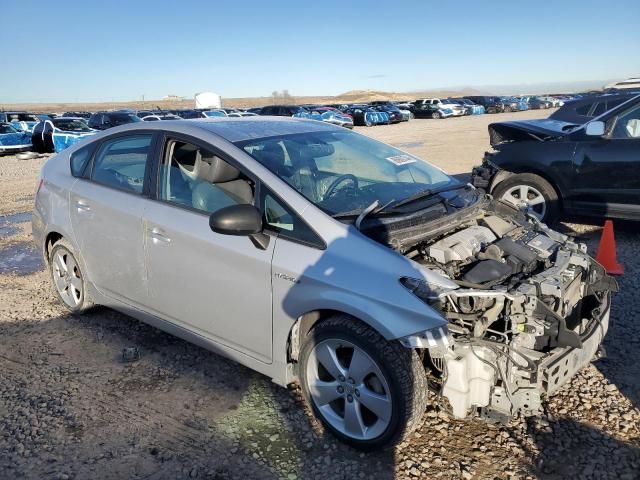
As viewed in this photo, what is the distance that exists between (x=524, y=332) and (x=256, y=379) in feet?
5.85

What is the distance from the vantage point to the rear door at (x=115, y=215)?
3688 mm

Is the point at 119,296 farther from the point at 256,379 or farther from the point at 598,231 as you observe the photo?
the point at 598,231

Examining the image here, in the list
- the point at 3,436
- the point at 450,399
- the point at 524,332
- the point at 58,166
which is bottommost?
the point at 3,436

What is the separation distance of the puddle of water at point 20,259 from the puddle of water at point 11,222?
0.89 meters

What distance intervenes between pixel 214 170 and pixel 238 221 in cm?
65

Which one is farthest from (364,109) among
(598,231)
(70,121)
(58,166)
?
(58,166)

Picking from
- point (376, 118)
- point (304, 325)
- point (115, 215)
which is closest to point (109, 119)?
point (376, 118)

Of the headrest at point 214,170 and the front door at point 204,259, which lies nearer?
the front door at point 204,259

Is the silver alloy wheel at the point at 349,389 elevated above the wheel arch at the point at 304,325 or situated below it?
below

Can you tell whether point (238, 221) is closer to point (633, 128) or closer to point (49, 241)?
point (49, 241)

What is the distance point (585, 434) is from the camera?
295cm

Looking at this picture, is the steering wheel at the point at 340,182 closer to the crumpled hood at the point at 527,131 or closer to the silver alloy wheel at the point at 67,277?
the silver alloy wheel at the point at 67,277

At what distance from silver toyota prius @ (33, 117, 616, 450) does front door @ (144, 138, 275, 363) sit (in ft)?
0.03

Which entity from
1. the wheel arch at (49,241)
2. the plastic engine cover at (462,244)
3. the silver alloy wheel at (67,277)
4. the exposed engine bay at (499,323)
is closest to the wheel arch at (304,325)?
the exposed engine bay at (499,323)
